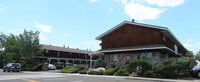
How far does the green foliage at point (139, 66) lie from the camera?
18516 mm

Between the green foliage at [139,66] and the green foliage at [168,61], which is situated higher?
the green foliage at [168,61]

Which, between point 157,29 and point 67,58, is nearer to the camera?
point 157,29

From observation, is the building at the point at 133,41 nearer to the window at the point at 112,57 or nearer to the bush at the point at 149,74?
the window at the point at 112,57

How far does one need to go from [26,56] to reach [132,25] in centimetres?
2339

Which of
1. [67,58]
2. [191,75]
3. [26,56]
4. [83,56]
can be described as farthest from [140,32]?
[83,56]

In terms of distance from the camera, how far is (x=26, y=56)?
36.3 m

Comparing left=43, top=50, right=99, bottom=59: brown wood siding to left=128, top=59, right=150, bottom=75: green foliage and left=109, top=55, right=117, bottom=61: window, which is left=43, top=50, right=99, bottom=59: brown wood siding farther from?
left=128, top=59, right=150, bottom=75: green foliage

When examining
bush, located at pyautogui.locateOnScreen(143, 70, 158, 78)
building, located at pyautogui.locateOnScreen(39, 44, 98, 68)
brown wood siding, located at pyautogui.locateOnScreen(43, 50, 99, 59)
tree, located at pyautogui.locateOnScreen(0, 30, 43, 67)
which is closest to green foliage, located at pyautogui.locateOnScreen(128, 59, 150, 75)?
bush, located at pyautogui.locateOnScreen(143, 70, 158, 78)

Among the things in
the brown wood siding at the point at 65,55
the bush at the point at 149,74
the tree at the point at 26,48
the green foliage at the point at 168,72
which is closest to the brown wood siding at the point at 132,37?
→ the bush at the point at 149,74

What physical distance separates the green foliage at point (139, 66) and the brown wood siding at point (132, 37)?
5835mm

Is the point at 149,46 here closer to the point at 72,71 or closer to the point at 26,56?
→ the point at 72,71

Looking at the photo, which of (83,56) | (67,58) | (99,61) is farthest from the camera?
(83,56)

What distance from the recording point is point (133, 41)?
25469 millimetres

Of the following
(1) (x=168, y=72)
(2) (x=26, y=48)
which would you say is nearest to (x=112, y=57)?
(1) (x=168, y=72)
